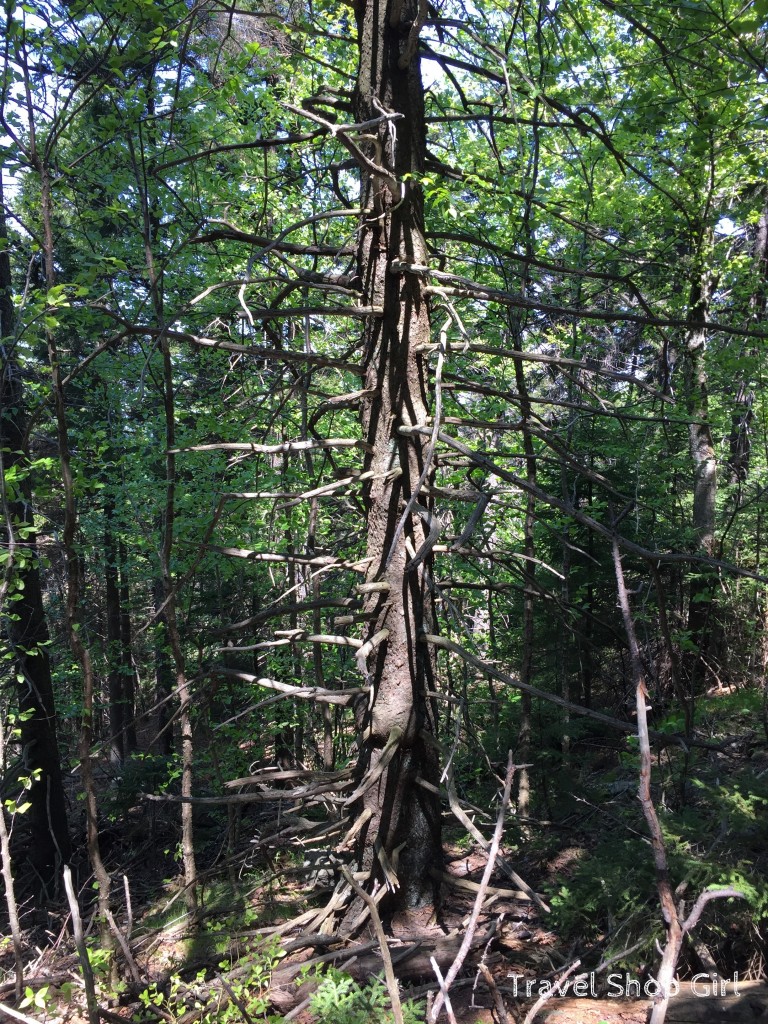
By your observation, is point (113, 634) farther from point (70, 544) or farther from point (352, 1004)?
point (352, 1004)

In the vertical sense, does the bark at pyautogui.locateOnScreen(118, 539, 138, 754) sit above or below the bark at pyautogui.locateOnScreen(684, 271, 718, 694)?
below

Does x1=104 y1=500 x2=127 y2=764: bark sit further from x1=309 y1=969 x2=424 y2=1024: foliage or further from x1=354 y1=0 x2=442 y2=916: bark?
x1=309 y1=969 x2=424 y2=1024: foliage

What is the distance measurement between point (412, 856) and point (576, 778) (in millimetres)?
3991

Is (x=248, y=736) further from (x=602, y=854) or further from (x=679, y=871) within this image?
(x=679, y=871)

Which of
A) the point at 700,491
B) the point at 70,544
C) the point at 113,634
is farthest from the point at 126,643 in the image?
the point at 700,491

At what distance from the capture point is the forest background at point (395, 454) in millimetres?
3422

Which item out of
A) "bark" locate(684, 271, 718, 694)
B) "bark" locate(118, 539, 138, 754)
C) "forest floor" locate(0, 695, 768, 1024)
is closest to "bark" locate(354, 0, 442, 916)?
"forest floor" locate(0, 695, 768, 1024)

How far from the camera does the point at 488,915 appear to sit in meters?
3.76

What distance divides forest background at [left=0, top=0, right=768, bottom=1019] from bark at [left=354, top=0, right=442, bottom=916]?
0.06 ft

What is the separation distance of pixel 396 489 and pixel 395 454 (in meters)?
0.19

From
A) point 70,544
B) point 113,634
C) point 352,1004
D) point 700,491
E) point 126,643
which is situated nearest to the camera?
point 352,1004

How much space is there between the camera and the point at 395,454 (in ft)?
11.9

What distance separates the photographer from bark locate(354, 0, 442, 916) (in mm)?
3465

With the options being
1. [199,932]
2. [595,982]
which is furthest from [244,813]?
[595,982]
